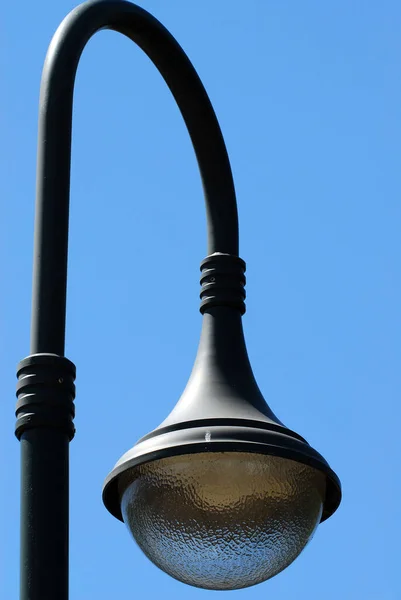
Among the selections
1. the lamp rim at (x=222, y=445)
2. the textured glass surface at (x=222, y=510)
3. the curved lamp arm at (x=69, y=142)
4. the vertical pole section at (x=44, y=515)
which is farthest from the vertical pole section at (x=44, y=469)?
the textured glass surface at (x=222, y=510)

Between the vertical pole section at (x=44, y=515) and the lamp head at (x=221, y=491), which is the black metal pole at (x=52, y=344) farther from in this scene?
the lamp head at (x=221, y=491)

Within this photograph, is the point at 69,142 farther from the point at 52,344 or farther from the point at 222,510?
the point at 222,510

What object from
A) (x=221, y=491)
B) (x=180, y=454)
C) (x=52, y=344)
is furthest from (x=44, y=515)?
(x=221, y=491)

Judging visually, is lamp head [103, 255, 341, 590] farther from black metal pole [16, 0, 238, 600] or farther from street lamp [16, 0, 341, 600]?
black metal pole [16, 0, 238, 600]

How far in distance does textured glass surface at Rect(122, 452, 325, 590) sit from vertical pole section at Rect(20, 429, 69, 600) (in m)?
0.76

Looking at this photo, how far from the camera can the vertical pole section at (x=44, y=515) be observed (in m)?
4.21

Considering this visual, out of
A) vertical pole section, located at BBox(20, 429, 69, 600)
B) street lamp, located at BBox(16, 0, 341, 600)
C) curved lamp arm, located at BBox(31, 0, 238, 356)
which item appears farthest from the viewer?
curved lamp arm, located at BBox(31, 0, 238, 356)

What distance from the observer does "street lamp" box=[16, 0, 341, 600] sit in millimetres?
4508

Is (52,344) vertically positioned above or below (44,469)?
above

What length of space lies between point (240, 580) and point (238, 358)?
97cm

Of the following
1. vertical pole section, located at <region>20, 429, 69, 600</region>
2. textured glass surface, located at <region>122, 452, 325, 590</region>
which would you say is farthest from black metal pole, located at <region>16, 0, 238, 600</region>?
textured glass surface, located at <region>122, 452, 325, 590</region>

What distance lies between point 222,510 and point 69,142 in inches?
59.8

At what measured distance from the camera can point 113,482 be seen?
529 centimetres

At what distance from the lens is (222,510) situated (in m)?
5.13
